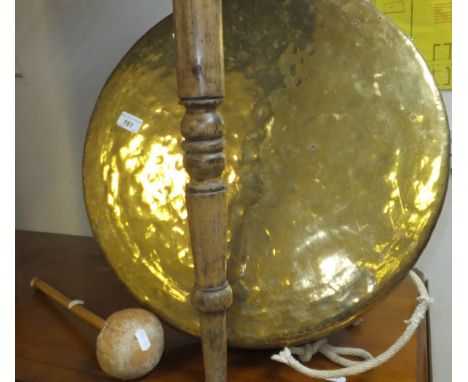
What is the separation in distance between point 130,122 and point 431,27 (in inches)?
21.1

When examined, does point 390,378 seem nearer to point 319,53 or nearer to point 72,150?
point 319,53

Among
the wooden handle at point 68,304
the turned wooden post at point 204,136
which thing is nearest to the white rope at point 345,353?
the turned wooden post at point 204,136

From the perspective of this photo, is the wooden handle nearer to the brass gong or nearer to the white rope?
the brass gong

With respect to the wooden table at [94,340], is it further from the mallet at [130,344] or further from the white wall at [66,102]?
the white wall at [66,102]

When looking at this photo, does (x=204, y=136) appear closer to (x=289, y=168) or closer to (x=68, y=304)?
(x=289, y=168)

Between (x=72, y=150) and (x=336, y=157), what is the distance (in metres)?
0.77

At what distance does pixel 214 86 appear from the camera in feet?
1.66

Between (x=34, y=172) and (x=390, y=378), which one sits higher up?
(x=34, y=172)

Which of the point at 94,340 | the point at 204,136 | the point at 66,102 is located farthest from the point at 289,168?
the point at 66,102

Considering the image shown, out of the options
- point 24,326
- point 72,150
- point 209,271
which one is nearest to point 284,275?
point 209,271

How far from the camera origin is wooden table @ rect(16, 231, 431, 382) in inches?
26.1

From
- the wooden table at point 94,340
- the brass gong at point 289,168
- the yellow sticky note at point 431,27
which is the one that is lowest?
the wooden table at point 94,340

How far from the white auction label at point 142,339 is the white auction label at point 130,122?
285 millimetres

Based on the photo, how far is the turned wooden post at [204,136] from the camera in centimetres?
50
